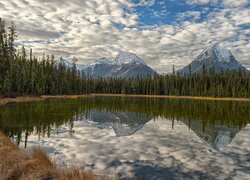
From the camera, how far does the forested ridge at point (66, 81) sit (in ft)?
289

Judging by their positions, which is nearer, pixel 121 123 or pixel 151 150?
pixel 151 150

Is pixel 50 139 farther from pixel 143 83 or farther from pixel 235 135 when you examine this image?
pixel 143 83

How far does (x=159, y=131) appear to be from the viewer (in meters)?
32.2

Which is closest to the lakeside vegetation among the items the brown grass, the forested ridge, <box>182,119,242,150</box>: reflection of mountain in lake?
<box>182,119,242,150</box>: reflection of mountain in lake

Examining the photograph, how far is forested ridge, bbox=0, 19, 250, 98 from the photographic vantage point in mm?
88200

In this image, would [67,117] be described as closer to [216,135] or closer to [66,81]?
[216,135]

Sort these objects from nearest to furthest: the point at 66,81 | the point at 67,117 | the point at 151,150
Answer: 1. the point at 151,150
2. the point at 67,117
3. the point at 66,81

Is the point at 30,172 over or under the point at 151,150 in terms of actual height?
over

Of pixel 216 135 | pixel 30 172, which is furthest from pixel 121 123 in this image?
pixel 30 172

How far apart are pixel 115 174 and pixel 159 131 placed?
1772 cm

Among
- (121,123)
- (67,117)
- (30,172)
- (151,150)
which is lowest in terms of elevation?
(121,123)

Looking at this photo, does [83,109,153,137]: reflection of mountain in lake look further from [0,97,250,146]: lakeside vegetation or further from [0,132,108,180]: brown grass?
[0,132,108,180]: brown grass

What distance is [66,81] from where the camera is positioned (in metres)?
143

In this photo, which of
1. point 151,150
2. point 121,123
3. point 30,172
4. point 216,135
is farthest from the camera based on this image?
point 121,123
